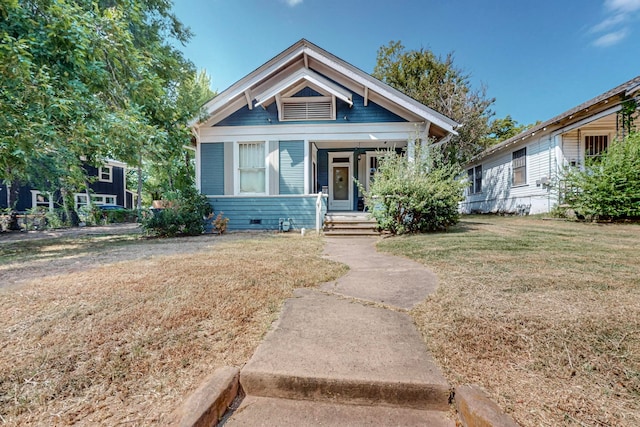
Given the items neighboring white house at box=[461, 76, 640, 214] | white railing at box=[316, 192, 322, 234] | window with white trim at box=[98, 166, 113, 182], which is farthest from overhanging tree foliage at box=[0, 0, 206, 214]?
window with white trim at box=[98, 166, 113, 182]

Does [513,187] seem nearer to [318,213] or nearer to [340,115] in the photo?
[340,115]

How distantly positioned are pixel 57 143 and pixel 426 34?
20137 millimetres

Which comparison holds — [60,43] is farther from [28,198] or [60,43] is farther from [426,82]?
[28,198]

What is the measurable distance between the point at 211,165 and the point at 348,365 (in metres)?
9.34

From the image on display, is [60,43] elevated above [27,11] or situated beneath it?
situated beneath

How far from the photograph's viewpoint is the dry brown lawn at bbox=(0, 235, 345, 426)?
56.8 inches

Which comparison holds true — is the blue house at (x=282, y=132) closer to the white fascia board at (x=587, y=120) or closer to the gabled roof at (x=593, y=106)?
the gabled roof at (x=593, y=106)

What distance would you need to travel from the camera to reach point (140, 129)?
6.52 meters

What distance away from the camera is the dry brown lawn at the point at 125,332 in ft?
4.73

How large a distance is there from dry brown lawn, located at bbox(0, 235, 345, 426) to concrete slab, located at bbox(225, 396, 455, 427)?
1.05 feet

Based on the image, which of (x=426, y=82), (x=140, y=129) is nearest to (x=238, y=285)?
(x=140, y=129)

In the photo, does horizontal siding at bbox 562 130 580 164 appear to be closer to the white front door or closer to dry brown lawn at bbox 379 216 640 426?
the white front door

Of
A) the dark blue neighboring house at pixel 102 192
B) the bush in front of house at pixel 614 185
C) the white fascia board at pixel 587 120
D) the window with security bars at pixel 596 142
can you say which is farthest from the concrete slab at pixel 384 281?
the dark blue neighboring house at pixel 102 192

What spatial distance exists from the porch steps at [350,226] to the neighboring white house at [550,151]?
4380mm
